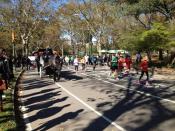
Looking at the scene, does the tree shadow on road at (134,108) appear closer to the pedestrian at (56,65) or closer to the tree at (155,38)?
the pedestrian at (56,65)

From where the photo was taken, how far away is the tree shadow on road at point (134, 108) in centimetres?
1153

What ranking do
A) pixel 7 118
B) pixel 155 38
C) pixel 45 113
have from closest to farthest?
pixel 7 118, pixel 45 113, pixel 155 38

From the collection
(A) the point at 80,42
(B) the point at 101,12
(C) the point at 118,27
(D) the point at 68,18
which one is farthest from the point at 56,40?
(B) the point at 101,12

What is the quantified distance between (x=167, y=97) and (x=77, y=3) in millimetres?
58135

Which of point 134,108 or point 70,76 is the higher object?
point 70,76

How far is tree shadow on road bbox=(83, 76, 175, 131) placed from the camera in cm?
1153

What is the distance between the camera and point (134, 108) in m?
14.7

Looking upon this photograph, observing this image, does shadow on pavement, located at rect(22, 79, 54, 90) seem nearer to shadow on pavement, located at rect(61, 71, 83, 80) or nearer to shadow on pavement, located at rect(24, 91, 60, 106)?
shadow on pavement, located at rect(24, 91, 60, 106)

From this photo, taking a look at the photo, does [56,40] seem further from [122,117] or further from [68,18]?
[122,117]

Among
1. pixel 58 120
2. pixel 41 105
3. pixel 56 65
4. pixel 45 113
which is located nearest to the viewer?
pixel 58 120

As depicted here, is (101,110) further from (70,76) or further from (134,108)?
(70,76)

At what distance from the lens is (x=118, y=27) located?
8269 cm

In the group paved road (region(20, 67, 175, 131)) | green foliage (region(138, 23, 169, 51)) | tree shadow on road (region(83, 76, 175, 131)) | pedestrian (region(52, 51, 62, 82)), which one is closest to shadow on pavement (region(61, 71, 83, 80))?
pedestrian (region(52, 51, 62, 82))

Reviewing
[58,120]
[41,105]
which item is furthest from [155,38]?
[58,120]
